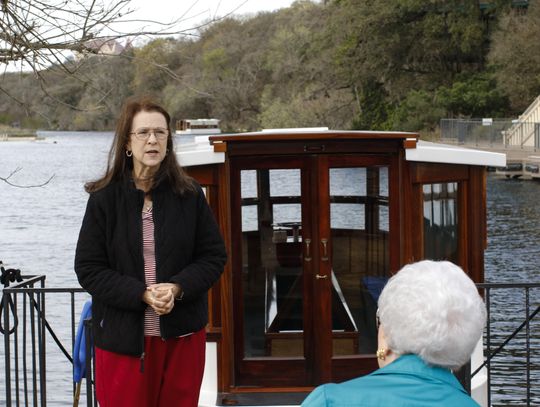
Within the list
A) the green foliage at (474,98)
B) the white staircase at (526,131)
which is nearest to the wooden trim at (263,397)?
the white staircase at (526,131)

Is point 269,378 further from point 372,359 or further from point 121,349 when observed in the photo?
point 121,349

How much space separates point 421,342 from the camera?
233cm

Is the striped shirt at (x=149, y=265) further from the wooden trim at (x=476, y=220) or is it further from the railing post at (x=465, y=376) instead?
the wooden trim at (x=476, y=220)

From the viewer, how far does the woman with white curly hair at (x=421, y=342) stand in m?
2.30

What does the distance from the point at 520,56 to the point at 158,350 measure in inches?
1783

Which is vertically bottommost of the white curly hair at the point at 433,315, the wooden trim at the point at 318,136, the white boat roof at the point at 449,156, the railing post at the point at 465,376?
the railing post at the point at 465,376

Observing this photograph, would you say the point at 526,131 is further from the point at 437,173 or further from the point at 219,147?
the point at 219,147

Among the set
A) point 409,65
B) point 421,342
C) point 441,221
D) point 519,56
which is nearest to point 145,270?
point 421,342

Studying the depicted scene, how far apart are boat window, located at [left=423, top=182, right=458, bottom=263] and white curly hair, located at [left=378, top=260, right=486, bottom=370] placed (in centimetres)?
468

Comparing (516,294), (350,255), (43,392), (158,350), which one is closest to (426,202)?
(350,255)

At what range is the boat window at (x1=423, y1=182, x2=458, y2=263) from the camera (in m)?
7.10

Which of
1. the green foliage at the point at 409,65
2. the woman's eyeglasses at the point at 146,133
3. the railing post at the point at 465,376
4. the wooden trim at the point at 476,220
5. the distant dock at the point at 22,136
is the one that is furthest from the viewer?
the distant dock at the point at 22,136

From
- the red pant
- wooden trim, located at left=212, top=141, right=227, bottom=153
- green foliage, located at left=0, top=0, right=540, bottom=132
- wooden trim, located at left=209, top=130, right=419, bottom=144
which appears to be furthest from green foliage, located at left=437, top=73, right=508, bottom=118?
the red pant

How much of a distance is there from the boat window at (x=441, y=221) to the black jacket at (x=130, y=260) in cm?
313
